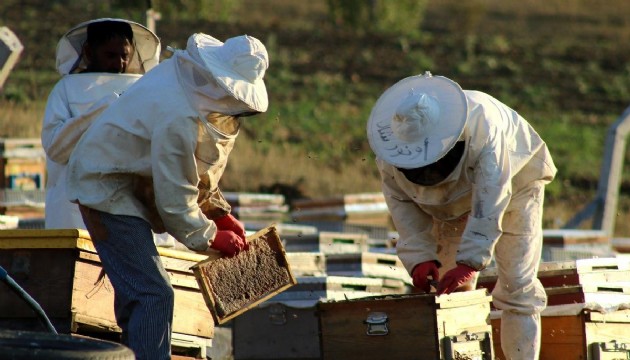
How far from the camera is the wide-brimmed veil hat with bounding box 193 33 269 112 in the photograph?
4629 millimetres

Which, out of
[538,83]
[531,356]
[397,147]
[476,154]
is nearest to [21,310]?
[397,147]

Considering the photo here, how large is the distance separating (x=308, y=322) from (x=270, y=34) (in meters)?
22.5

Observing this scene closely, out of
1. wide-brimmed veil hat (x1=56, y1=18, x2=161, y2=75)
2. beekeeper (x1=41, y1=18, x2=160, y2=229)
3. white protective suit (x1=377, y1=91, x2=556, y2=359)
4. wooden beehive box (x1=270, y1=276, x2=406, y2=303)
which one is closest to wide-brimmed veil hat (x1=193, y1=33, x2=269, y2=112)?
white protective suit (x1=377, y1=91, x2=556, y2=359)

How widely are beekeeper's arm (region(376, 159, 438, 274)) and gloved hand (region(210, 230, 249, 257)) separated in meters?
1.10

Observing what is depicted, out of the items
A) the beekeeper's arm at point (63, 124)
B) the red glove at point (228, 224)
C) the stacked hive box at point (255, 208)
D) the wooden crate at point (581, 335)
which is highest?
the stacked hive box at point (255, 208)

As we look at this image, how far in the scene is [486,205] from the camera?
5531 millimetres

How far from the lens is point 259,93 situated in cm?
474

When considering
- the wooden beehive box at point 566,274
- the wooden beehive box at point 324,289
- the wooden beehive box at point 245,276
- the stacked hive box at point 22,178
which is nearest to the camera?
the wooden beehive box at point 245,276

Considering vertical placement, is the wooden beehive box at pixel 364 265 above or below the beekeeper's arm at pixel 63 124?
below

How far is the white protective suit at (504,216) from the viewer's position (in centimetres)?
572

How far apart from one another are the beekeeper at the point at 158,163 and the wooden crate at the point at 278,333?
2417 millimetres

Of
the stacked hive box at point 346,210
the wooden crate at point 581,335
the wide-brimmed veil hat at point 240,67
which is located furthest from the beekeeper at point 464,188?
the stacked hive box at point 346,210

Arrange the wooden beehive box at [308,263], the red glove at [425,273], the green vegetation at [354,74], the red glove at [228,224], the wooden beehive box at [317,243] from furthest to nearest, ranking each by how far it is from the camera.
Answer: the green vegetation at [354,74] → the wooden beehive box at [317,243] → the wooden beehive box at [308,263] → the red glove at [425,273] → the red glove at [228,224]

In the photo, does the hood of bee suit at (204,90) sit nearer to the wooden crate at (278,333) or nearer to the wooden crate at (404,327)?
the wooden crate at (404,327)
